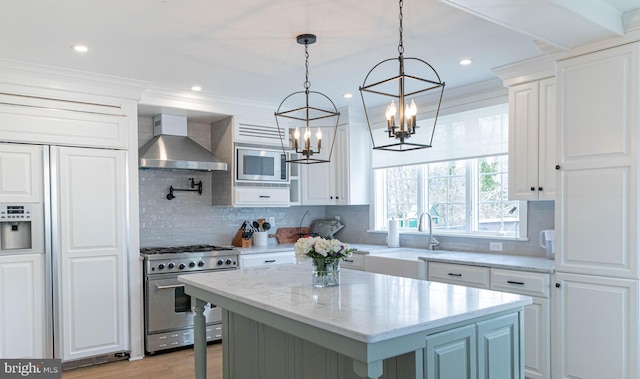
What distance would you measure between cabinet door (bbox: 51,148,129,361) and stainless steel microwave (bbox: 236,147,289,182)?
1.28 m

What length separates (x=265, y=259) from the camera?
502 cm

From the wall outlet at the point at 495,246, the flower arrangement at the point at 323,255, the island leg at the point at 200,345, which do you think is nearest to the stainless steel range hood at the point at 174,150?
the island leg at the point at 200,345

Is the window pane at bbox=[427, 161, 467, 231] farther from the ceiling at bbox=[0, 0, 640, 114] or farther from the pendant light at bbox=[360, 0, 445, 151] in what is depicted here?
the ceiling at bbox=[0, 0, 640, 114]

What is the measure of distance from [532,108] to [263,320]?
2.79 meters

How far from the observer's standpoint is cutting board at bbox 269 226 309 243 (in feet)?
19.3

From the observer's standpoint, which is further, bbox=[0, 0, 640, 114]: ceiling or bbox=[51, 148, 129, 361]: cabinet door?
bbox=[51, 148, 129, 361]: cabinet door

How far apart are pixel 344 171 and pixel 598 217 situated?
3.04 m

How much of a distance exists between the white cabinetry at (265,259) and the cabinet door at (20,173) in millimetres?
2003

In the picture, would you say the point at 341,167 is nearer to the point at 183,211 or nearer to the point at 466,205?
the point at 466,205

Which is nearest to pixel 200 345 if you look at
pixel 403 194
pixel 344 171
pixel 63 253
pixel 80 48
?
pixel 63 253

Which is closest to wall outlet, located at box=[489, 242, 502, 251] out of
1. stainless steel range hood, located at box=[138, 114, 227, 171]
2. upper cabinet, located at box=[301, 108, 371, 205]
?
upper cabinet, located at box=[301, 108, 371, 205]

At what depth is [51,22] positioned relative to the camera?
9.21 feet

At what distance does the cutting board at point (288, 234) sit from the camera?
231 inches

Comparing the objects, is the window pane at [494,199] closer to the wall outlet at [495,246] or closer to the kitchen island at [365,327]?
the wall outlet at [495,246]
